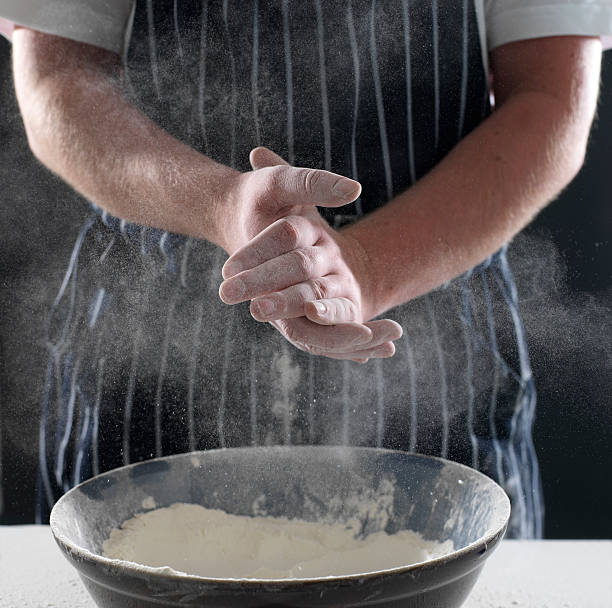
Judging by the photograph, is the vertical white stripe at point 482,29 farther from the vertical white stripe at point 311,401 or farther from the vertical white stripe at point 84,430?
the vertical white stripe at point 84,430

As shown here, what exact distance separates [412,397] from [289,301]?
0.52 m

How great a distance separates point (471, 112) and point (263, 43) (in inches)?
15.2

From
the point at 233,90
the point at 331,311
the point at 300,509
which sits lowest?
the point at 300,509

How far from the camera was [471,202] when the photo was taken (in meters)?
1.13

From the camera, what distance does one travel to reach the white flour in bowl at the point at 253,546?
0.84 m

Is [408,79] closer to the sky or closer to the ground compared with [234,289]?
closer to the sky

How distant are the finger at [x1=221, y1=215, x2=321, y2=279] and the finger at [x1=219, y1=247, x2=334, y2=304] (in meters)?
0.01

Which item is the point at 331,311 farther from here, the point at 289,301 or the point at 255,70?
the point at 255,70

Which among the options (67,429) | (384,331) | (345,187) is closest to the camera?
(345,187)

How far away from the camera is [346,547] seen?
0.92 m

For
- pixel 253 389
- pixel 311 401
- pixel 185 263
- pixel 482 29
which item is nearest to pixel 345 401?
pixel 311 401

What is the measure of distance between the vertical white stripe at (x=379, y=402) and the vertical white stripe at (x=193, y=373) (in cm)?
32

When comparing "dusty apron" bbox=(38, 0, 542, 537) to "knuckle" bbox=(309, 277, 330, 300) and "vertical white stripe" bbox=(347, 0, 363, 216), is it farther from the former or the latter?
"knuckle" bbox=(309, 277, 330, 300)

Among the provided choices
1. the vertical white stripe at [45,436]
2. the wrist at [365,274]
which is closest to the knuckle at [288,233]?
the wrist at [365,274]
